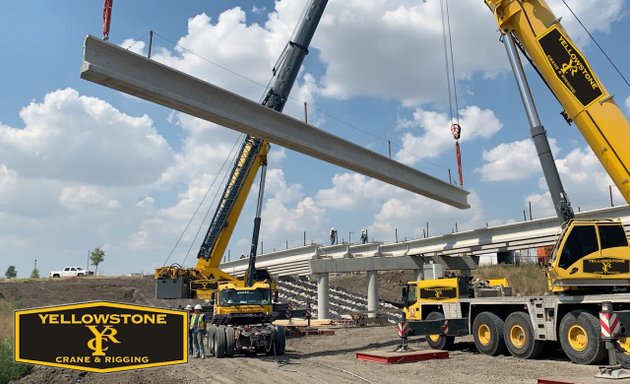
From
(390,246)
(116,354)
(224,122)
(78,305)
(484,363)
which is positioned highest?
(224,122)

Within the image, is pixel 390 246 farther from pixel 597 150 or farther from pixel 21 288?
pixel 21 288

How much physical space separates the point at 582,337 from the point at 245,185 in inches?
685

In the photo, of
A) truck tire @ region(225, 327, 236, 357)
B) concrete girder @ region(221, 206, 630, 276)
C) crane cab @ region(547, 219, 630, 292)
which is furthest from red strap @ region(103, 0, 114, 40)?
concrete girder @ region(221, 206, 630, 276)

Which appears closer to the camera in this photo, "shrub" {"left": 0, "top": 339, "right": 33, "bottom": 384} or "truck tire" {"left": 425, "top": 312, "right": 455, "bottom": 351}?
"shrub" {"left": 0, "top": 339, "right": 33, "bottom": 384}

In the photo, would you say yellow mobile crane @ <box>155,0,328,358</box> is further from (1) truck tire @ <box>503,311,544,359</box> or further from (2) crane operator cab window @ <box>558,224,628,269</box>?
(2) crane operator cab window @ <box>558,224,628,269</box>

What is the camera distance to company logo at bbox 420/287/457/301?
1872cm

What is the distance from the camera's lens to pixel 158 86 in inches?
645

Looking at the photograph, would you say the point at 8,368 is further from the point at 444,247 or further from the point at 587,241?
the point at 444,247

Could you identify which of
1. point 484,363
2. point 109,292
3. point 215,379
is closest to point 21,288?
point 109,292

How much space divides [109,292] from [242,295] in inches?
1234

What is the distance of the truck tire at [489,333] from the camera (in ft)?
53.8

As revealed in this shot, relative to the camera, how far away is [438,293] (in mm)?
19188

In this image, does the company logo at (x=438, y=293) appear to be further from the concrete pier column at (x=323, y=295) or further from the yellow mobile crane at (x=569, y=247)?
the concrete pier column at (x=323, y=295)

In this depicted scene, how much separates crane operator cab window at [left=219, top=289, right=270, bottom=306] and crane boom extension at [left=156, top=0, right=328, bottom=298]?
728cm
